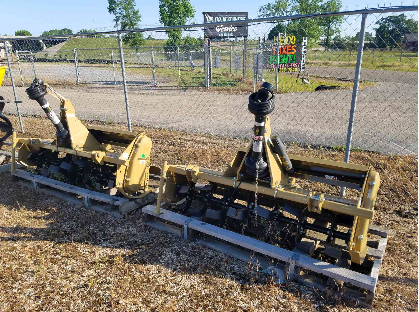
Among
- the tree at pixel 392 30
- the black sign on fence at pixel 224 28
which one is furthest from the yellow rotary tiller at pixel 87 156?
the black sign on fence at pixel 224 28

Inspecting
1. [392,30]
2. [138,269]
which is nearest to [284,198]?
[138,269]

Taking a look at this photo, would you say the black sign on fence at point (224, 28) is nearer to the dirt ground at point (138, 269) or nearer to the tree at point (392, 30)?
the tree at point (392, 30)

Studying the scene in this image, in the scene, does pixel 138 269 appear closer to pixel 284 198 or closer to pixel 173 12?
pixel 284 198

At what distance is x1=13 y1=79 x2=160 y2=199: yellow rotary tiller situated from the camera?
15.5 feet

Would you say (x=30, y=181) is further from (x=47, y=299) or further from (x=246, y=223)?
(x=246, y=223)

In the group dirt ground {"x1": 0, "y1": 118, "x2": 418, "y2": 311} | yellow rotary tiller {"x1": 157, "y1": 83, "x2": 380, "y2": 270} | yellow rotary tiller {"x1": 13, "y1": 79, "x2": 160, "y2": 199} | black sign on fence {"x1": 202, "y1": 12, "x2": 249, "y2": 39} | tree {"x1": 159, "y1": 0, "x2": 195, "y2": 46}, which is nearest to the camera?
dirt ground {"x1": 0, "y1": 118, "x2": 418, "y2": 311}

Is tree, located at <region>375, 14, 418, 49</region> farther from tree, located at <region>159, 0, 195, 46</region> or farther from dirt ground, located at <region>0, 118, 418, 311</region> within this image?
tree, located at <region>159, 0, 195, 46</region>

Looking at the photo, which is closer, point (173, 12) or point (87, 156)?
point (87, 156)

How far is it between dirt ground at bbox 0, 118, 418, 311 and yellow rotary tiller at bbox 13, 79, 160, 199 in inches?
18.2

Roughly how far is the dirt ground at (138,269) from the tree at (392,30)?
224 cm

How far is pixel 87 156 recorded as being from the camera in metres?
4.91

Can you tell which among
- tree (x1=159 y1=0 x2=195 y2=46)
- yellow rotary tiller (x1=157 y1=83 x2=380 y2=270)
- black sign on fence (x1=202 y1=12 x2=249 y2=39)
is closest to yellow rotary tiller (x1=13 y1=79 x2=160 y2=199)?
yellow rotary tiller (x1=157 y1=83 x2=380 y2=270)

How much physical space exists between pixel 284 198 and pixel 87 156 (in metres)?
2.92

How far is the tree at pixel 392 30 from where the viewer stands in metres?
3.61
